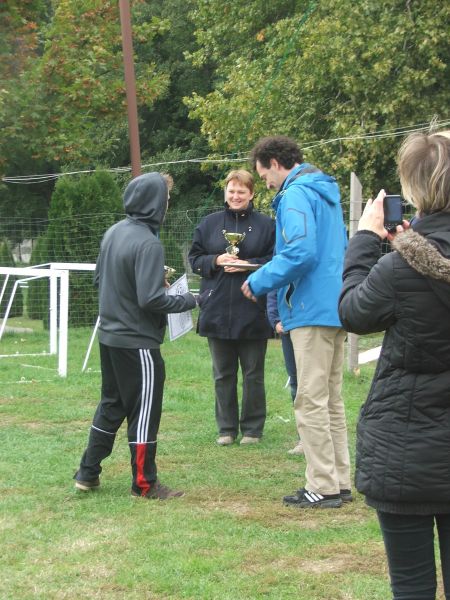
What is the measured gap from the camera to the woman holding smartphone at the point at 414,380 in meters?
2.68

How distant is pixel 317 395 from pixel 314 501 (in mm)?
606

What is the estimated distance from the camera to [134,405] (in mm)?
5324

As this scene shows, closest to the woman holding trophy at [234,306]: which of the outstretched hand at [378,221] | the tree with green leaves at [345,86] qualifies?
the outstretched hand at [378,221]

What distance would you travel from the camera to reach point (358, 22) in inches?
715

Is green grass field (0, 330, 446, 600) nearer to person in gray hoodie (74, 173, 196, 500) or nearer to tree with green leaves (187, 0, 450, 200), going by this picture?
person in gray hoodie (74, 173, 196, 500)

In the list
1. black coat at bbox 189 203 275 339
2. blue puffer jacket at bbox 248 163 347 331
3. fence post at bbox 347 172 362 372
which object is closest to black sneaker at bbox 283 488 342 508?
blue puffer jacket at bbox 248 163 347 331

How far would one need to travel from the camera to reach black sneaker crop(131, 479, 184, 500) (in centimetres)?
541

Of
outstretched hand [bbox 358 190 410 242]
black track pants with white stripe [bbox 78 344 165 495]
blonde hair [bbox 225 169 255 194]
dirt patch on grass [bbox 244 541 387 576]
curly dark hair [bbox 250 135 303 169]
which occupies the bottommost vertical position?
dirt patch on grass [bbox 244 541 387 576]

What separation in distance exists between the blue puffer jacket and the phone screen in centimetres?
197

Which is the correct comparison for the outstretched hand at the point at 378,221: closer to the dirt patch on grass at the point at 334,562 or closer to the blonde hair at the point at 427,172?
the blonde hair at the point at 427,172

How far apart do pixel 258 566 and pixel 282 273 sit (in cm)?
154

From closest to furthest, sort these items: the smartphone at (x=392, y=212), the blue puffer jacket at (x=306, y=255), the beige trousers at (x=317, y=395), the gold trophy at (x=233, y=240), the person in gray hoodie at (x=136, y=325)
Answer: the smartphone at (x=392, y=212), the blue puffer jacket at (x=306, y=255), the beige trousers at (x=317, y=395), the person in gray hoodie at (x=136, y=325), the gold trophy at (x=233, y=240)

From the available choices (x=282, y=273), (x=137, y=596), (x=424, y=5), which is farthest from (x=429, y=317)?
(x=424, y=5)

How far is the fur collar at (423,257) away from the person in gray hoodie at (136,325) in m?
2.63
